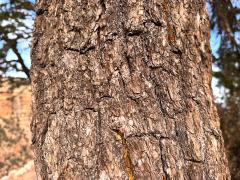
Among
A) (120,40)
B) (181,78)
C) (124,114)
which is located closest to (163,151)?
(124,114)

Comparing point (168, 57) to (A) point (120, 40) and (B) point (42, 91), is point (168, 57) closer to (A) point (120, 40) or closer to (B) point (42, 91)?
(A) point (120, 40)

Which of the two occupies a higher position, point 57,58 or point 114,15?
point 114,15

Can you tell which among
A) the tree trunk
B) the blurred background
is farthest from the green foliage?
the tree trunk

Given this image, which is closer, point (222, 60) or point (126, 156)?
point (126, 156)

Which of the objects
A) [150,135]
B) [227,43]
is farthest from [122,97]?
[227,43]

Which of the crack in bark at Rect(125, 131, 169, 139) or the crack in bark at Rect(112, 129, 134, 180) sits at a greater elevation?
the crack in bark at Rect(125, 131, 169, 139)

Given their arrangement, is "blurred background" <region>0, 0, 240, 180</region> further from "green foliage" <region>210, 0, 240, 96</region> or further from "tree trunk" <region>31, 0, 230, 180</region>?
"tree trunk" <region>31, 0, 230, 180</region>

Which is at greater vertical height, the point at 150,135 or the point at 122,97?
the point at 122,97

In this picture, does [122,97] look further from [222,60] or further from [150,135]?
[222,60]
